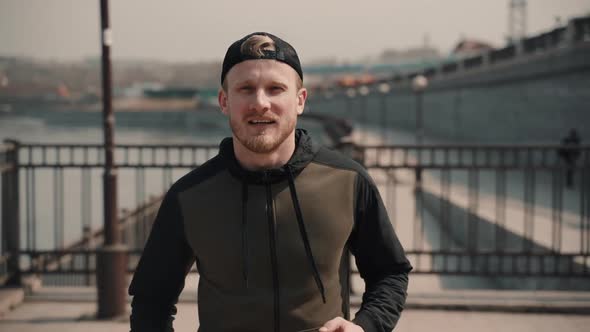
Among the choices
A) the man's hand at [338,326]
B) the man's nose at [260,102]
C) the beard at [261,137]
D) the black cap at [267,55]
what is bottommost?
the man's hand at [338,326]

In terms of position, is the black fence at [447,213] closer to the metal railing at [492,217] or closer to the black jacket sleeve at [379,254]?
the metal railing at [492,217]

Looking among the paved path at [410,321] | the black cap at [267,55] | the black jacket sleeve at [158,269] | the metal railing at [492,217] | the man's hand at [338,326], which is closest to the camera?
the man's hand at [338,326]

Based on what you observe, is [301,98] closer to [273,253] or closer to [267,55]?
[267,55]

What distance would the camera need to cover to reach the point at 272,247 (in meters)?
2.04

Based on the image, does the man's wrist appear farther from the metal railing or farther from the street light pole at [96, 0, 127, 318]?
the metal railing

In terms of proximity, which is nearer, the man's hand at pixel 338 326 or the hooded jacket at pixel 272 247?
the man's hand at pixel 338 326

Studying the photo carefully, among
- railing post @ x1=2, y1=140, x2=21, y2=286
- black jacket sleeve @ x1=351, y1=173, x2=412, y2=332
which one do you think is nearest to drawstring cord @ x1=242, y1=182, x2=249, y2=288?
black jacket sleeve @ x1=351, y1=173, x2=412, y2=332

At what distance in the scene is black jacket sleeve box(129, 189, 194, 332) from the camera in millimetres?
2129

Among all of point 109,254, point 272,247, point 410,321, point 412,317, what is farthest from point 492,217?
point 272,247

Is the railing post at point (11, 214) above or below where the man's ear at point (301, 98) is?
below

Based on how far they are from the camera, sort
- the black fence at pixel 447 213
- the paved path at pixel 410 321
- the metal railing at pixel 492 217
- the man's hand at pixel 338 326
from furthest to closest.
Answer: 1. the metal railing at pixel 492 217
2. the black fence at pixel 447 213
3. the paved path at pixel 410 321
4. the man's hand at pixel 338 326

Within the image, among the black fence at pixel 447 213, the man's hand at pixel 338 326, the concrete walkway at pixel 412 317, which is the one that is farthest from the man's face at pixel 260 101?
the black fence at pixel 447 213

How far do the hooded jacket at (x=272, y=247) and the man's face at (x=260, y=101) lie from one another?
0.36 ft

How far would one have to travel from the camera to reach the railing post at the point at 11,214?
6.91 m
